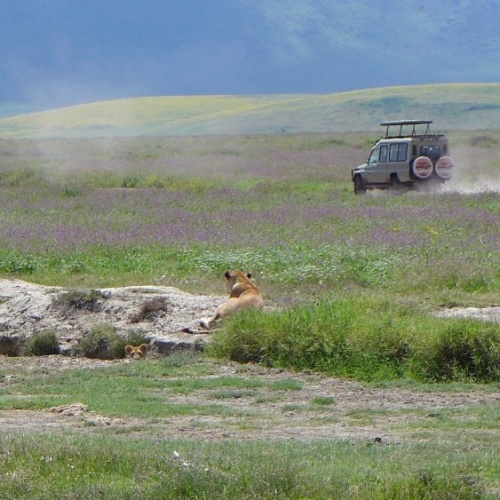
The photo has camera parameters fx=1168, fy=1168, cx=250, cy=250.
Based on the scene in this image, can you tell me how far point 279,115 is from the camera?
387 ft

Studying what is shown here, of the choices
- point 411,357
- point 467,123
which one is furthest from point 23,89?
point 411,357

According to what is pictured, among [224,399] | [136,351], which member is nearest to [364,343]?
[224,399]

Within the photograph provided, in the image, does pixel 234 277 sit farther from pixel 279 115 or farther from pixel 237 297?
pixel 279 115

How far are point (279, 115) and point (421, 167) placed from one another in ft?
275

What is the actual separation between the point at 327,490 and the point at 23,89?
18755 cm

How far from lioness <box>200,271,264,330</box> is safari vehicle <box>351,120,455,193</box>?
2079 centimetres

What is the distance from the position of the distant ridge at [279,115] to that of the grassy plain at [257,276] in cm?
6041

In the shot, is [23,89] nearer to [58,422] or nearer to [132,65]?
[132,65]

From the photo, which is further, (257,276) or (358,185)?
(358,185)

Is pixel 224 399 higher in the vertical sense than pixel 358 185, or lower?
lower

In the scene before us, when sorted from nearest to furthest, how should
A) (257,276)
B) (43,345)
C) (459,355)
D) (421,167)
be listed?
1. (459,355)
2. (43,345)
3. (257,276)
4. (421,167)

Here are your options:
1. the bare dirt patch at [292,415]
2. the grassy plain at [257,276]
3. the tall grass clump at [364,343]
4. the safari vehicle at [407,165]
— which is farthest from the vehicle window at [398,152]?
the bare dirt patch at [292,415]

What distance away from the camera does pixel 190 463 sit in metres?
7.16

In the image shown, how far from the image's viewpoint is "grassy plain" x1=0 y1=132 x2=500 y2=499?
23.1ft
